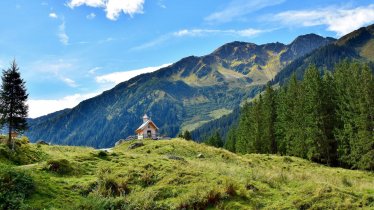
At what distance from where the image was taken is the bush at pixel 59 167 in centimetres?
2078

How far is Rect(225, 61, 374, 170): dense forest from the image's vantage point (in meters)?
50.9

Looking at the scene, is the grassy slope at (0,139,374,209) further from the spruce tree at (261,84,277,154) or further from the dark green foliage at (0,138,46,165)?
the spruce tree at (261,84,277,154)

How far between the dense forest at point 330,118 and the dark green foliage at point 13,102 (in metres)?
45.9

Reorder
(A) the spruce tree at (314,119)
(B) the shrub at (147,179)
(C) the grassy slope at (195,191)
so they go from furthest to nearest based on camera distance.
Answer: (A) the spruce tree at (314,119) → (B) the shrub at (147,179) → (C) the grassy slope at (195,191)

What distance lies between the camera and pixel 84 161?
26.1m

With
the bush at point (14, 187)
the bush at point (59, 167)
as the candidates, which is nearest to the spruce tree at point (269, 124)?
the bush at point (59, 167)

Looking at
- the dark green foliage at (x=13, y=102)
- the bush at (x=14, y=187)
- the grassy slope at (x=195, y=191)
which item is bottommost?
the grassy slope at (x=195, y=191)

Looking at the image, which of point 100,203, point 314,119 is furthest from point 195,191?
point 314,119

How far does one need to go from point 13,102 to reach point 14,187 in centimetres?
1796

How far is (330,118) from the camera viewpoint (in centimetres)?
5997

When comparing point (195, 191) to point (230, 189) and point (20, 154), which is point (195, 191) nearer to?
point (230, 189)

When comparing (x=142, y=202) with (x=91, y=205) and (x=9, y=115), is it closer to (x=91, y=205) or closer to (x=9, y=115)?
(x=91, y=205)

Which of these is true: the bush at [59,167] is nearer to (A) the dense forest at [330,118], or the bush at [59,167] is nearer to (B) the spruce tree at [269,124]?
(A) the dense forest at [330,118]

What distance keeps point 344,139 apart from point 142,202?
1904 inches
